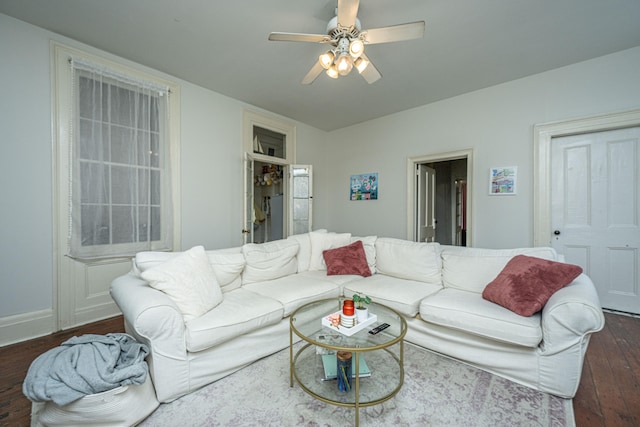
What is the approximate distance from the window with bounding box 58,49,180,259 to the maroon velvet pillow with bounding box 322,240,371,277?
1884mm

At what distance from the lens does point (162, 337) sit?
4.83 ft

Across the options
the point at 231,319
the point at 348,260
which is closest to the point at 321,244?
the point at 348,260

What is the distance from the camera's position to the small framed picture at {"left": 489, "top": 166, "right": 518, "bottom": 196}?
3201 millimetres

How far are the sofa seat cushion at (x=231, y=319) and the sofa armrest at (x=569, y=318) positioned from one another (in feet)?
5.65

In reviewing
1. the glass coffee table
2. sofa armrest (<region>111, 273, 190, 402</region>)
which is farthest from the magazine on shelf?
sofa armrest (<region>111, 273, 190, 402</region>)

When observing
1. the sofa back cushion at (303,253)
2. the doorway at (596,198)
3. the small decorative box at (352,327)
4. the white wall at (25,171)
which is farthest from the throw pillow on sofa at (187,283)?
the doorway at (596,198)

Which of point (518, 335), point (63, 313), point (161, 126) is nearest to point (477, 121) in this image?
point (518, 335)

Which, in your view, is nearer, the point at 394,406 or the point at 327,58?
the point at 394,406

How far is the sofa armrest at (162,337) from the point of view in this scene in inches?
56.4

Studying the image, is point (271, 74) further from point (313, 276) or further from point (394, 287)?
point (394, 287)

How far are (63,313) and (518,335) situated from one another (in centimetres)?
371

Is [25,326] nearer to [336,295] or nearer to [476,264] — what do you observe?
[336,295]

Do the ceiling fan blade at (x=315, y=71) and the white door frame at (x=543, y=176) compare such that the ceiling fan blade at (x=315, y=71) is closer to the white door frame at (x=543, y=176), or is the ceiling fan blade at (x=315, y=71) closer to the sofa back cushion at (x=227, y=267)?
the sofa back cushion at (x=227, y=267)

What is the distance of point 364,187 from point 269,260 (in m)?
2.62
